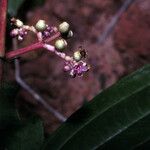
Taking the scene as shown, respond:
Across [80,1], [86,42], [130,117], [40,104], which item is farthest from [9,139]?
[80,1]

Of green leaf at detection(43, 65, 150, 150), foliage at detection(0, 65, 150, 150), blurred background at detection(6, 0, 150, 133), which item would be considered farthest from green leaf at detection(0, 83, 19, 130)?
blurred background at detection(6, 0, 150, 133)

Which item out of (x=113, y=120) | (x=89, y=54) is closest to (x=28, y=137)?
(x=113, y=120)

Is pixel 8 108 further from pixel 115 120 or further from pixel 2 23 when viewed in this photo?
pixel 2 23

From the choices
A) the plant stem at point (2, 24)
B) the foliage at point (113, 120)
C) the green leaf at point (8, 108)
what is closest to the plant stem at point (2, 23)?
the plant stem at point (2, 24)

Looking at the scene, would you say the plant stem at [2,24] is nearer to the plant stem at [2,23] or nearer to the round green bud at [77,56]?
the plant stem at [2,23]

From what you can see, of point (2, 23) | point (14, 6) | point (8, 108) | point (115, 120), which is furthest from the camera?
point (14, 6)

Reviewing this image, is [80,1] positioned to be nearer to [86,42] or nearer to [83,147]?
[86,42]
